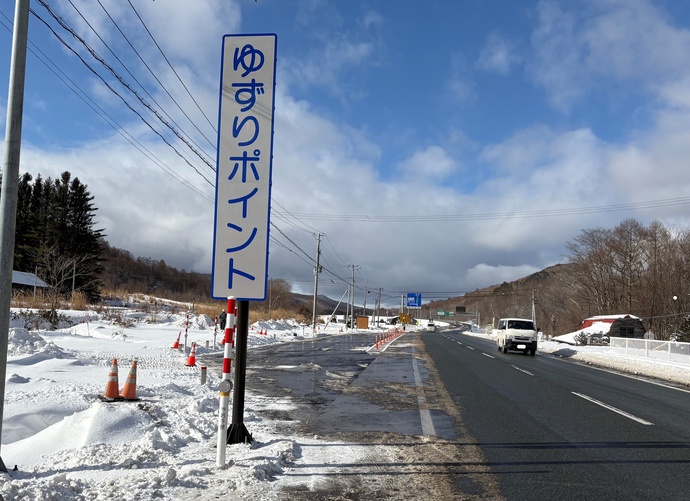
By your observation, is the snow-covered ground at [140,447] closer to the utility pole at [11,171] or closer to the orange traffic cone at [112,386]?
the orange traffic cone at [112,386]

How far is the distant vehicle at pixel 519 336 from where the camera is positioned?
30062 mm

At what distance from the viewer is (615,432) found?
8.10 metres

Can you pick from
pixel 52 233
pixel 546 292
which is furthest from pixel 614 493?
pixel 546 292

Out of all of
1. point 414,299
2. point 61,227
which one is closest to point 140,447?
point 61,227

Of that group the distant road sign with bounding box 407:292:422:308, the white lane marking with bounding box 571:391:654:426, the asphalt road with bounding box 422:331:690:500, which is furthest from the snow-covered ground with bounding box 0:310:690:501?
the distant road sign with bounding box 407:292:422:308

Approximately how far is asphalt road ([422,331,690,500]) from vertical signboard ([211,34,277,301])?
3.64m

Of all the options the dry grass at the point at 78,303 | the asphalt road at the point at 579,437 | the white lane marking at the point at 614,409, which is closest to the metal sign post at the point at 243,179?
the asphalt road at the point at 579,437

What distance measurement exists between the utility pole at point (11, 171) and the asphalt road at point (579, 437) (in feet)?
16.4

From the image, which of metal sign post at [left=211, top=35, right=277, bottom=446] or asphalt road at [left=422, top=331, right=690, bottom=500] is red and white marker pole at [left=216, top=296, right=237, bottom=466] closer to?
metal sign post at [left=211, top=35, right=277, bottom=446]

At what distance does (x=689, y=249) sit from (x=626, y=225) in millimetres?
12157

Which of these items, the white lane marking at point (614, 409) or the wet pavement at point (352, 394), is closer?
the wet pavement at point (352, 394)

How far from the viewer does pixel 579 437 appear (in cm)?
766

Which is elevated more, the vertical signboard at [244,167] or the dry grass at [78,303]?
the vertical signboard at [244,167]

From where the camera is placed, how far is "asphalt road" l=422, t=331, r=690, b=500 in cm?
534
